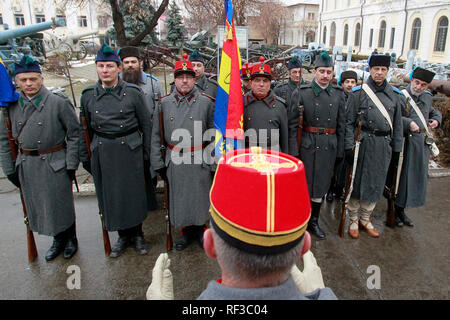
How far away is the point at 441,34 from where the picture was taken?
84.9 feet

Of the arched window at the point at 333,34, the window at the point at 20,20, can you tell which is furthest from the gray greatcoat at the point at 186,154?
the window at the point at 20,20

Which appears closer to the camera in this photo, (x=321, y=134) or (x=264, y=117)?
(x=264, y=117)

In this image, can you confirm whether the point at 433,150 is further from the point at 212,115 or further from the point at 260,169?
the point at 260,169

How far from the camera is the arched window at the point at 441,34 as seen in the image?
2540cm

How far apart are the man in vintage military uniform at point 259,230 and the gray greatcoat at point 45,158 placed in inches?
103

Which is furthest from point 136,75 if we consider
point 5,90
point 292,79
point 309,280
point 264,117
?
point 309,280

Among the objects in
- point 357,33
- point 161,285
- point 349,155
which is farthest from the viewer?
point 357,33

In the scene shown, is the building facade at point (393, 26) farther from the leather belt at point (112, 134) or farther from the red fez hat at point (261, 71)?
the leather belt at point (112, 134)

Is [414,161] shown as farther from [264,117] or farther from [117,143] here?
[117,143]

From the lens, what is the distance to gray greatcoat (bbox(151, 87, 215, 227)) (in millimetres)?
3316

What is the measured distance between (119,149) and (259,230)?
252 centimetres

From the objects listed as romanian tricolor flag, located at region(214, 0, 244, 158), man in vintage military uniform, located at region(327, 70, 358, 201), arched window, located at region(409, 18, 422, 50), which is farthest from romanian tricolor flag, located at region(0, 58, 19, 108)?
arched window, located at region(409, 18, 422, 50)

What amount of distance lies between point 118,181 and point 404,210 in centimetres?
383

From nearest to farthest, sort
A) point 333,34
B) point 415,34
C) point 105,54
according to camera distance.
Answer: point 105,54 < point 415,34 < point 333,34
